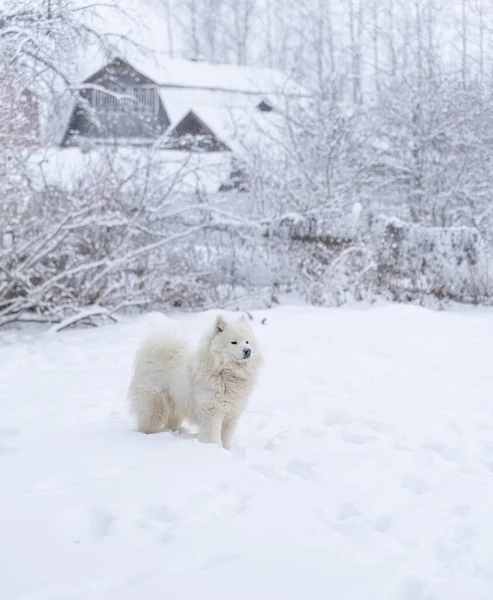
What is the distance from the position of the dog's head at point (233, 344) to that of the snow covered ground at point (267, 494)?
2.06ft

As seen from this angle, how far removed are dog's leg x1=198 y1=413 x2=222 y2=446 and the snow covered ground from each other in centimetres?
15

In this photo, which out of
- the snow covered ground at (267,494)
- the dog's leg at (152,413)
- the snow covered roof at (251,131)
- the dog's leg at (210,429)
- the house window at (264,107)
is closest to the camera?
the snow covered ground at (267,494)

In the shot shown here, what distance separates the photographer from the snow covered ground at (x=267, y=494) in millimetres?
2559

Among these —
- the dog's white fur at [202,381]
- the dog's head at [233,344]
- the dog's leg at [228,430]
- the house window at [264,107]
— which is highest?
the house window at [264,107]

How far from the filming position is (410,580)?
2.59 metres

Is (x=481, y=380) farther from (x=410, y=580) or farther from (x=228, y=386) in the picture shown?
(x=410, y=580)

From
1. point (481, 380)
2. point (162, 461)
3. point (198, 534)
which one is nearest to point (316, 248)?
point (481, 380)

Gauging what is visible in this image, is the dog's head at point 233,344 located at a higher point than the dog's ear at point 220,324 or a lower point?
lower

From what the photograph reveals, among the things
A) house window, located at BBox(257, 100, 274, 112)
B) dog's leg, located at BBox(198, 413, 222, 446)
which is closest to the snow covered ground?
dog's leg, located at BBox(198, 413, 222, 446)

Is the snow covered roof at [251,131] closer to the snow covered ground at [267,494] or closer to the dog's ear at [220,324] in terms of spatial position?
the snow covered ground at [267,494]

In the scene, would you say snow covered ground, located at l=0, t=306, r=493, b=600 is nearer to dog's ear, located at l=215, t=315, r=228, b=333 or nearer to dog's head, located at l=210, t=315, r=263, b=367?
dog's head, located at l=210, t=315, r=263, b=367

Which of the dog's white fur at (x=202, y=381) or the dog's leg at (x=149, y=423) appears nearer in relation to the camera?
the dog's white fur at (x=202, y=381)

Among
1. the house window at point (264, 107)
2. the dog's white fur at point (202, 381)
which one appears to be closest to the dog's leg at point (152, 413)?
the dog's white fur at point (202, 381)

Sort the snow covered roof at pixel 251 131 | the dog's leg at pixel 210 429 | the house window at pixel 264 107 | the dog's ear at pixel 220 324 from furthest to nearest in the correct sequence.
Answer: the house window at pixel 264 107
the snow covered roof at pixel 251 131
the dog's ear at pixel 220 324
the dog's leg at pixel 210 429
